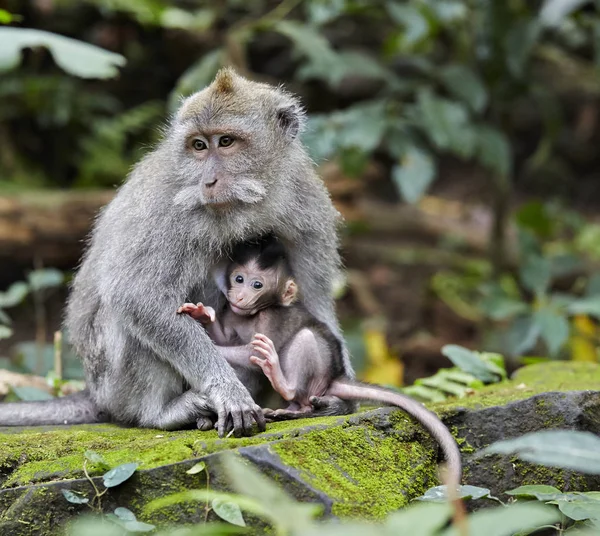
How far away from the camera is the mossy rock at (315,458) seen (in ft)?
13.5

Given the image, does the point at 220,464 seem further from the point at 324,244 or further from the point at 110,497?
the point at 324,244

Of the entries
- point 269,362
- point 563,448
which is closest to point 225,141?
point 269,362

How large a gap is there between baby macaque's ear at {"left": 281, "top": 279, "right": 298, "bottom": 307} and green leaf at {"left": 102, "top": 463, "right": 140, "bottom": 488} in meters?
1.67

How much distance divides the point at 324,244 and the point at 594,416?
2.03 m

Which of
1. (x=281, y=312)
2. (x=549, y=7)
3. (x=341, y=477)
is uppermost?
(x=549, y=7)

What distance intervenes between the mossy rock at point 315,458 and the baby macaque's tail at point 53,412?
240mm

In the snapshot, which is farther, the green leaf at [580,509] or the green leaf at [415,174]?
the green leaf at [415,174]

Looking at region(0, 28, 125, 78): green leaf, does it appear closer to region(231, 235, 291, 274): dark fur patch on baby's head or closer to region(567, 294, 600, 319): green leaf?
region(231, 235, 291, 274): dark fur patch on baby's head

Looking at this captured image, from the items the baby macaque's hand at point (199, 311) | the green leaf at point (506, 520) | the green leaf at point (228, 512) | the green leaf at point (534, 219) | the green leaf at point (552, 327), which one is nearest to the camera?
the green leaf at point (506, 520)

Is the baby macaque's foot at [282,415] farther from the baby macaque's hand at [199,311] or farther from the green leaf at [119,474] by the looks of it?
the green leaf at [119,474]

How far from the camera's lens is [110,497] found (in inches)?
165

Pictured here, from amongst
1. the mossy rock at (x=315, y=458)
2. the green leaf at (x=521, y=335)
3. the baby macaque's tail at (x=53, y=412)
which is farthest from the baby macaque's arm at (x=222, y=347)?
the green leaf at (x=521, y=335)

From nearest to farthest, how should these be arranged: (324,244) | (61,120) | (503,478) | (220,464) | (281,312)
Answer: (220,464), (503,478), (281,312), (324,244), (61,120)

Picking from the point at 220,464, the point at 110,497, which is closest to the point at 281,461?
the point at 220,464
